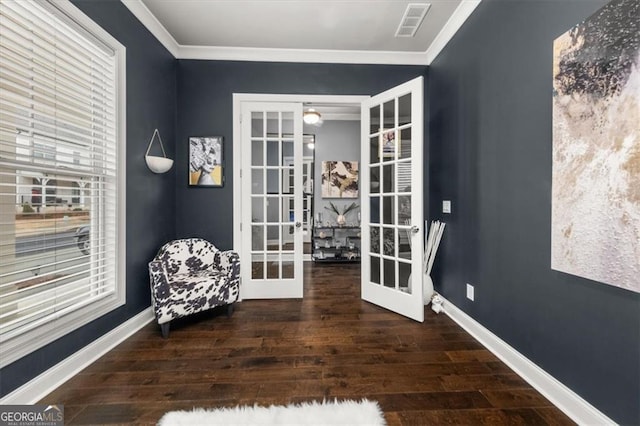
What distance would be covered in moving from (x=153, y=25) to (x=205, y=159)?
4.37 ft

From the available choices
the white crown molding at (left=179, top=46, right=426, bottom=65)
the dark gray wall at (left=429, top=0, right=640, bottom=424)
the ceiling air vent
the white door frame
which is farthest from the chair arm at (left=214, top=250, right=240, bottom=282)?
the ceiling air vent

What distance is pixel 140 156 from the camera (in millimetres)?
2391

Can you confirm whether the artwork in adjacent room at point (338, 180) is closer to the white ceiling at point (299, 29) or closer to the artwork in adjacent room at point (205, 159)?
the white ceiling at point (299, 29)

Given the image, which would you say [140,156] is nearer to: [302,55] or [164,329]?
[164,329]

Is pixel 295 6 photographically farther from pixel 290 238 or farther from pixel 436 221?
pixel 436 221

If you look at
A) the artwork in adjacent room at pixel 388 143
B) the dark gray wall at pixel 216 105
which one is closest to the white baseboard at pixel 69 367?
the dark gray wall at pixel 216 105

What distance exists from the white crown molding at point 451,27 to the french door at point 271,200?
164 centimetres

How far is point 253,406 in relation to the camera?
146cm

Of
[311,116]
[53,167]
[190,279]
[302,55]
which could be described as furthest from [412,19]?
[190,279]

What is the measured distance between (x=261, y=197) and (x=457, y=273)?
228 centimetres

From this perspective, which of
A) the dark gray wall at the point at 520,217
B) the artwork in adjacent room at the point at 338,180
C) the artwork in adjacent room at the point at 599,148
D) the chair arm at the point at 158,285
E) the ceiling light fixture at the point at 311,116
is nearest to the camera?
the artwork in adjacent room at the point at 599,148

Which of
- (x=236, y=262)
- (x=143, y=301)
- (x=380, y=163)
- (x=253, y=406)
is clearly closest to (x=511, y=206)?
(x=380, y=163)

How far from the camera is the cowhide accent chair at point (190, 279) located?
7.12 feet

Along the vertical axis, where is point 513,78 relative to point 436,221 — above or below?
above
